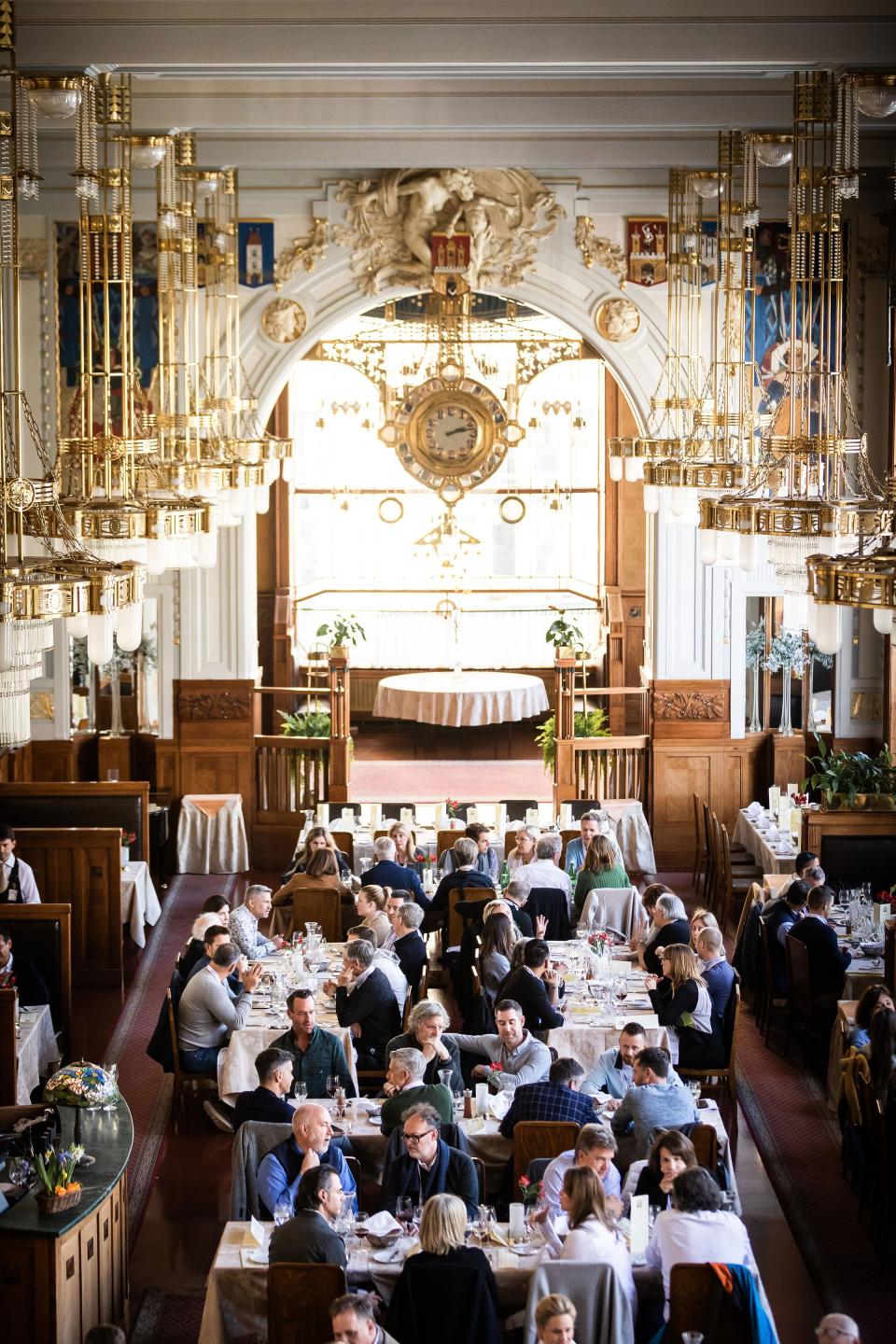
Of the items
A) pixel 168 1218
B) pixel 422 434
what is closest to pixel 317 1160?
pixel 168 1218

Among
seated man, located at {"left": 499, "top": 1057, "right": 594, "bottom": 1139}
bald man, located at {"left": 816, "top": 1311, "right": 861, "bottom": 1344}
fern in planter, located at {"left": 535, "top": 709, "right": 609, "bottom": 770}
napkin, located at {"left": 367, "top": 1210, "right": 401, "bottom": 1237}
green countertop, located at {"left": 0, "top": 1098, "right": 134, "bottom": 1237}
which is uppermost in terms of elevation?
fern in planter, located at {"left": 535, "top": 709, "right": 609, "bottom": 770}

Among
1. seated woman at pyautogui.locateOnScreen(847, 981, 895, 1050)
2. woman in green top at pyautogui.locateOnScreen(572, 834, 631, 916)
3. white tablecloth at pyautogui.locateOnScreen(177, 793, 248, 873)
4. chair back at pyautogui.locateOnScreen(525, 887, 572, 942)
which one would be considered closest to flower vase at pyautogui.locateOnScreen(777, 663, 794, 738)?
woman in green top at pyautogui.locateOnScreen(572, 834, 631, 916)

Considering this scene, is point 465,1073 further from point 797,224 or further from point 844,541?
point 797,224

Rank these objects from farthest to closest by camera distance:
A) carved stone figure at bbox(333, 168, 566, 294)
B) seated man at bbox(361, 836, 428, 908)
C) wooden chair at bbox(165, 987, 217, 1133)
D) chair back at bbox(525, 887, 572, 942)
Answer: carved stone figure at bbox(333, 168, 566, 294) < seated man at bbox(361, 836, 428, 908) < chair back at bbox(525, 887, 572, 942) < wooden chair at bbox(165, 987, 217, 1133)

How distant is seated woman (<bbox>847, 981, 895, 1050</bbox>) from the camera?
9586 millimetres

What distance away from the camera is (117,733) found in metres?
18.3

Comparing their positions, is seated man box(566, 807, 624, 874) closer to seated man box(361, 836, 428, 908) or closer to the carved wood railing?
seated man box(361, 836, 428, 908)

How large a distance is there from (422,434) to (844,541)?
14495 mm

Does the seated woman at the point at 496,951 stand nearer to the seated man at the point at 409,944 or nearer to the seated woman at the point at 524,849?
the seated man at the point at 409,944

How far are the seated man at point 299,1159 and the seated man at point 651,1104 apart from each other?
56.6 inches

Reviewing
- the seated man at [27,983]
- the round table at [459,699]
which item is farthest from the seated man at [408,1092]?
the round table at [459,699]

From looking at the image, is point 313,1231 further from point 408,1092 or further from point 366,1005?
point 366,1005

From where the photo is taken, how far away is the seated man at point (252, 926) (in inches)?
452

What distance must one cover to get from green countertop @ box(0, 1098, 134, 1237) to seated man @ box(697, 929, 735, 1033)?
3.72 meters
